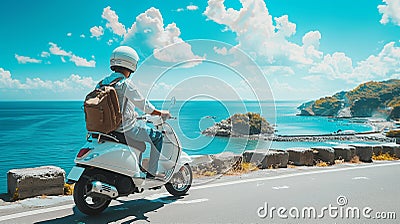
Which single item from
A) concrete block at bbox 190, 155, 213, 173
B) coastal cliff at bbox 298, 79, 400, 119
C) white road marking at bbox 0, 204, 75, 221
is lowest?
white road marking at bbox 0, 204, 75, 221

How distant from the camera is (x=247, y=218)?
4.27 m

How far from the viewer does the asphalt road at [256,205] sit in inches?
166

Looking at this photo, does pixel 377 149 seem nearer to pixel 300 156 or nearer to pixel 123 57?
pixel 300 156

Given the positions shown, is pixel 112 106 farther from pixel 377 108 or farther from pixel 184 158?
pixel 377 108

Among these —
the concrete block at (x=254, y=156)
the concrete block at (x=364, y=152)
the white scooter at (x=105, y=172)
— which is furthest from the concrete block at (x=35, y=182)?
the concrete block at (x=364, y=152)

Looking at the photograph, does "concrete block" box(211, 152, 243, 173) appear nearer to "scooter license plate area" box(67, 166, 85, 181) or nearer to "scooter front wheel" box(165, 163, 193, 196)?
"scooter front wheel" box(165, 163, 193, 196)

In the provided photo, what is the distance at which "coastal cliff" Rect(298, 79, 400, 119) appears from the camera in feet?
511

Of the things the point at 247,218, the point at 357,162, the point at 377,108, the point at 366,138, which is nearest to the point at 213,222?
the point at 247,218

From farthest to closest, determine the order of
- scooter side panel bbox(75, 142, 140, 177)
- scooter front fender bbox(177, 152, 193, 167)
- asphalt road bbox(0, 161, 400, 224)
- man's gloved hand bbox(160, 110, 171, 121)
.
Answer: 1. scooter front fender bbox(177, 152, 193, 167)
2. man's gloved hand bbox(160, 110, 171, 121)
3. asphalt road bbox(0, 161, 400, 224)
4. scooter side panel bbox(75, 142, 140, 177)

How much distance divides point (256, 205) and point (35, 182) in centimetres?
315

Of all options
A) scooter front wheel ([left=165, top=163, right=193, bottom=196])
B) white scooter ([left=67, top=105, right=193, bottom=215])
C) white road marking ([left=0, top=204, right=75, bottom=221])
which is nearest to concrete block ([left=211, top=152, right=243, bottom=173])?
scooter front wheel ([left=165, top=163, right=193, bottom=196])

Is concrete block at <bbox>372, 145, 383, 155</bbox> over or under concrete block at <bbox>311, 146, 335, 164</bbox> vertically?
over

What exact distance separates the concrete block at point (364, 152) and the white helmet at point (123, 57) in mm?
7304

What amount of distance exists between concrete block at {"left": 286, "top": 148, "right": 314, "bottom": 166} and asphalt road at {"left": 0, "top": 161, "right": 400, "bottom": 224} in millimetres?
1544
